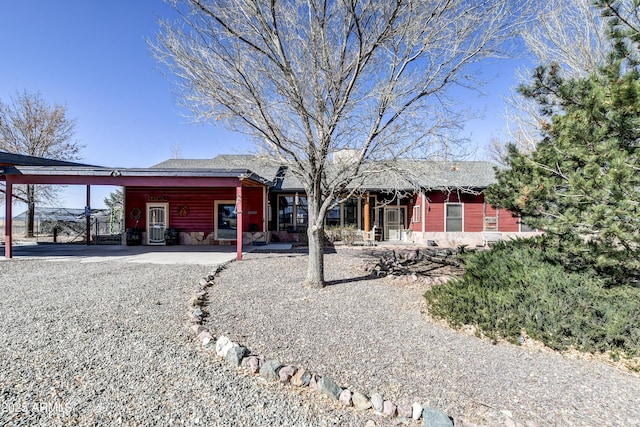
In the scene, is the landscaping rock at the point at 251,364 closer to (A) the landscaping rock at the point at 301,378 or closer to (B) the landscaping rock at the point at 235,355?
(B) the landscaping rock at the point at 235,355

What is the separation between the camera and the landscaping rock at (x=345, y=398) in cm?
273

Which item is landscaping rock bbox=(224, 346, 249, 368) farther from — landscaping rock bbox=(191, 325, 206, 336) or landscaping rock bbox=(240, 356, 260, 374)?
landscaping rock bbox=(191, 325, 206, 336)

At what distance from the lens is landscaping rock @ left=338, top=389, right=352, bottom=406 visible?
273cm

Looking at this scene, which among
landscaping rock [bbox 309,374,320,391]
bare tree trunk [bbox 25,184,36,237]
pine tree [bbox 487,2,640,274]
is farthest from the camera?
bare tree trunk [bbox 25,184,36,237]

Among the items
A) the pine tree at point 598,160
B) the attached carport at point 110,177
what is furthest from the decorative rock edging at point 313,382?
the attached carport at point 110,177

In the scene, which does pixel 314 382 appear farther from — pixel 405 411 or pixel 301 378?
pixel 405 411

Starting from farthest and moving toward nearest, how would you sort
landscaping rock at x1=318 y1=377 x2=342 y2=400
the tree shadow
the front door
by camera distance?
the front door → the tree shadow → landscaping rock at x1=318 y1=377 x2=342 y2=400

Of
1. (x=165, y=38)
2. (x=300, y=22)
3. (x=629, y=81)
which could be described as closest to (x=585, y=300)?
Result: (x=629, y=81)

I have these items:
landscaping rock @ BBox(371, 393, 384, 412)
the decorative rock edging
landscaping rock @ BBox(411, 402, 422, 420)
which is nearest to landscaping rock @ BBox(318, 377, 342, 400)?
the decorative rock edging

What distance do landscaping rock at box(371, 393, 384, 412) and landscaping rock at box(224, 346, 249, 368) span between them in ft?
4.59

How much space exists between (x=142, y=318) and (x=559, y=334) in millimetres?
5441

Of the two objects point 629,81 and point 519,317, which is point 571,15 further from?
point 519,317

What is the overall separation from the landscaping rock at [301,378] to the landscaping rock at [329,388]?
15cm

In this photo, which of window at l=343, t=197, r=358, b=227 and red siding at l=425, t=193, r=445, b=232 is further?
window at l=343, t=197, r=358, b=227
